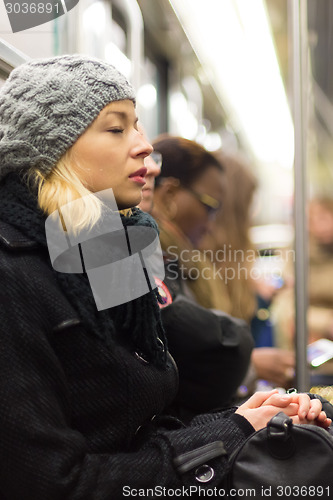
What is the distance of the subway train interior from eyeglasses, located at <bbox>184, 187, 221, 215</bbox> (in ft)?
1.20

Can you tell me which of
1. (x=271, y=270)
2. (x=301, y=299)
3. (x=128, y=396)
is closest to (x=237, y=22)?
(x=271, y=270)

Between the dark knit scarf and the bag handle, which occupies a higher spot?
the dark knit scarf

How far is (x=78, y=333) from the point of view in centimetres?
108

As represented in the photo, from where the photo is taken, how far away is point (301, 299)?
2.45 metres

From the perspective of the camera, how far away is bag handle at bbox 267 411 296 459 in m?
1.06

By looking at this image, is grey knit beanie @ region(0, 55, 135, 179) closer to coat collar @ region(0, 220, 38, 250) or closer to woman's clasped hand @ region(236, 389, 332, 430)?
coat collar @ region(0, 220, 38, 250)

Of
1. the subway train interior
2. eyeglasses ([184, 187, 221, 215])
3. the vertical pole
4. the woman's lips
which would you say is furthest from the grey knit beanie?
the vertical pole

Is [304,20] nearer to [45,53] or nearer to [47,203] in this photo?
[45,53]

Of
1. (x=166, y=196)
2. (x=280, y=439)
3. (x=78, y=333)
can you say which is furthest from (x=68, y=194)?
(x=166, y=196)

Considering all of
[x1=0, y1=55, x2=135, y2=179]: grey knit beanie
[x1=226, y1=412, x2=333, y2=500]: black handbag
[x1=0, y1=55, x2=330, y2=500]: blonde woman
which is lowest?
[x1=226, y1=412, x2=333, y2=500]: black handbag

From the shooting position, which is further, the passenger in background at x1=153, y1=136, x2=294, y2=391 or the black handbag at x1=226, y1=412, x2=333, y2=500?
the passenger in background at x1=153, y1=136, x2=294, y2=391

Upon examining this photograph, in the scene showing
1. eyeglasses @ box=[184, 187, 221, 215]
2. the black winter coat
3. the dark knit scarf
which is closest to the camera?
the black winter coat

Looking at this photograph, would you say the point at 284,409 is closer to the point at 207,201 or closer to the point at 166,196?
the point at 166,196

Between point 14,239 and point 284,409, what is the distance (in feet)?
2.19
